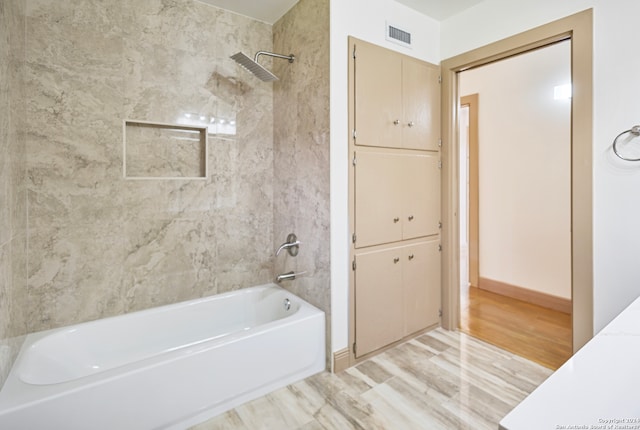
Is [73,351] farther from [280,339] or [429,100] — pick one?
[429,100]

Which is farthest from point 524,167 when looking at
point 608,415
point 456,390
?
point 608,415

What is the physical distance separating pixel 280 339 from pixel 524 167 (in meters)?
2.99

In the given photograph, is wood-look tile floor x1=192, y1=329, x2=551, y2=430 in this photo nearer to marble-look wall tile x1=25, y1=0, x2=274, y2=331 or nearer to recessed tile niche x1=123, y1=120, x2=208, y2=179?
marble-look wall tile x1=25, y1=0, x2=274, y2=331

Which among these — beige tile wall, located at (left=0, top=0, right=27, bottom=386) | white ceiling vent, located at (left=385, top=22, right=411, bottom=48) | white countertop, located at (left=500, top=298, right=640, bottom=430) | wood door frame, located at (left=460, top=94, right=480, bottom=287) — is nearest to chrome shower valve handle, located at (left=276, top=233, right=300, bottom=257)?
beige tile wall, located at (left=0, top=0, right=27, bottom=386)

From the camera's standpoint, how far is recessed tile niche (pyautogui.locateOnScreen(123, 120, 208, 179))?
2.25 m

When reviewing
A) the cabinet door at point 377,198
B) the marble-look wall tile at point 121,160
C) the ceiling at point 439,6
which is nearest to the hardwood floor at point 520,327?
the cabinet door at point 377,198

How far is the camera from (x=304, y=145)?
7.87ft

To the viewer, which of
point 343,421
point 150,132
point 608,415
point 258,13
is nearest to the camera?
point 608,415

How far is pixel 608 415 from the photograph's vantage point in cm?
61

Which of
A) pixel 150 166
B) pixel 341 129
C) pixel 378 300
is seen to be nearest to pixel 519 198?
pixel 378 300

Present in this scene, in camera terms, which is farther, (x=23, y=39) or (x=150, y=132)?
(x=150, y=132)

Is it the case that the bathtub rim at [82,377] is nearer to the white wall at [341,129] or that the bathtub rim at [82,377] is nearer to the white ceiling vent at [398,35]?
the white wall at [341,129]

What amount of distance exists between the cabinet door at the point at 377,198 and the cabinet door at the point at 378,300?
0.43ft

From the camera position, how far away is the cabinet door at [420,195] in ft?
8.39
